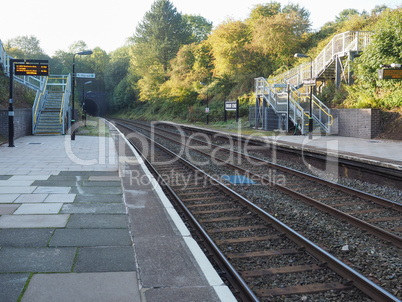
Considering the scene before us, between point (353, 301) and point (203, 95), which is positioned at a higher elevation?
point (203, 95)

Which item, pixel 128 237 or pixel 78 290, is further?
pixel 128 237

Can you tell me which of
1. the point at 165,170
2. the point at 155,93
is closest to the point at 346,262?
the point at 165,170

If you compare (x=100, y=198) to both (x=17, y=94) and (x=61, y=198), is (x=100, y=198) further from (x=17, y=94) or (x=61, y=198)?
(x=17, y=94)

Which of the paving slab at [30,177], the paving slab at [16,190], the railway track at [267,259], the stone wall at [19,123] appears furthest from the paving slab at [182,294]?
the stone wall at [19,123]

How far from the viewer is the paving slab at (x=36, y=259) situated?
13.1 ft

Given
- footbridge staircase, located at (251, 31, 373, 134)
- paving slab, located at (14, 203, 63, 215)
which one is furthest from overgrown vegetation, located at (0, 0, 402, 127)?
paving slab, located at (14, 203, 63, 215)

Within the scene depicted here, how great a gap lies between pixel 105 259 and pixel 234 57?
109ft

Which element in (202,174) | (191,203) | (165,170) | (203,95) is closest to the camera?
(191,203)

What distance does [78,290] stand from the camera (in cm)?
354

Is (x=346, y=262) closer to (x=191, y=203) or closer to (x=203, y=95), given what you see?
(x=191, y=203)

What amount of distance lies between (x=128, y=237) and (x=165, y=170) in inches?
280

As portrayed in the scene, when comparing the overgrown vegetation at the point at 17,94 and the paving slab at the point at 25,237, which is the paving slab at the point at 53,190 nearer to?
the paving slab at the point at 25,237

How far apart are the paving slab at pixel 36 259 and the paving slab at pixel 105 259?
116 mm

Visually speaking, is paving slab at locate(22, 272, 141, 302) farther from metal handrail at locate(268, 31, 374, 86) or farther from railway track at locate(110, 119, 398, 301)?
metal handrail at locate(268, 31, 374, 86)
